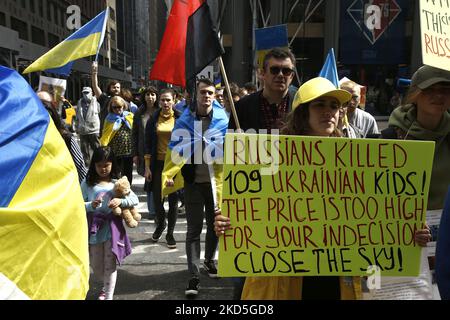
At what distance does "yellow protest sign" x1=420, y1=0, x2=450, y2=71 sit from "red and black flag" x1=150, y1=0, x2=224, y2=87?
1.27 m

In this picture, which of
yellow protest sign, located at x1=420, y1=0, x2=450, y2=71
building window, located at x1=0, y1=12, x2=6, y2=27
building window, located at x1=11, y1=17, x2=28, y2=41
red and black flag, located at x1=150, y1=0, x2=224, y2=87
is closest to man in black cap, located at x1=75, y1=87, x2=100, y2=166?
red and black flag, located at x1=150, y1=0, x2=224, y2=87

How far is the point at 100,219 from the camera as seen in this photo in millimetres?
3834

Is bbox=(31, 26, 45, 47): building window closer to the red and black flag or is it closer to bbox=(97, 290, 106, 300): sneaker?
bbox=(97, 290, 106, 300): sneaker

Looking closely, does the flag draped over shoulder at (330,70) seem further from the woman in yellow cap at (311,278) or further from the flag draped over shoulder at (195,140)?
the woman in yellow cap at (311,278)

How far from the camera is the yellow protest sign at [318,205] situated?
220 centimetres

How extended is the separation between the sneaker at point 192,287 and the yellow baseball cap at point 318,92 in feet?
7.34

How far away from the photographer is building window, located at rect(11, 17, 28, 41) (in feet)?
134

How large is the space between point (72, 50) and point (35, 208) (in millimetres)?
4649

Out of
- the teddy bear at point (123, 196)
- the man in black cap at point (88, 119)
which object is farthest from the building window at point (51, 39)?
the teddy bear at point (123, 196)

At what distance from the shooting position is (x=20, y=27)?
140 ft

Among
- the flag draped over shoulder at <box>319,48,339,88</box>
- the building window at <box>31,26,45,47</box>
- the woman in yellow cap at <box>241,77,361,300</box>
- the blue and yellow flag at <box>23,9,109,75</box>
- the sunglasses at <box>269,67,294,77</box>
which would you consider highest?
the building window at <box>31,26,45,47</box>
